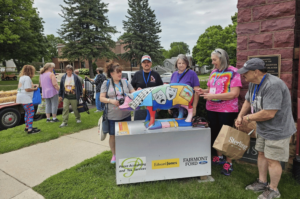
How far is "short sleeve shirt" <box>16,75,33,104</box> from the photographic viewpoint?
4.91m

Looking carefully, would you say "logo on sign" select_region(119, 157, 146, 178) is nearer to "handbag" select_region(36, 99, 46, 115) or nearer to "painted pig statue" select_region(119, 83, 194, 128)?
"painted pig statue" select_region(119, 83, 194, 128)

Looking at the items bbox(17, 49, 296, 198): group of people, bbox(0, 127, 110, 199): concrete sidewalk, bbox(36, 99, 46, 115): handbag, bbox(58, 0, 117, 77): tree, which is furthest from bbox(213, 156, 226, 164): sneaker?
bbox(58, 0, 117, 77): tree

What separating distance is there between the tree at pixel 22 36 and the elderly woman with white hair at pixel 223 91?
1996 centimetres

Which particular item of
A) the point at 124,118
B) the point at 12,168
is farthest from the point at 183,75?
the point at 12,168

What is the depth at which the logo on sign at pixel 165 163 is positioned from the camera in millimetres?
2832

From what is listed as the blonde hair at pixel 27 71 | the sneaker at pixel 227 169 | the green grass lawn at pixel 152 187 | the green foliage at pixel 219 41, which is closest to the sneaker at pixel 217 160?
the green grass lawn at pixel 152 187

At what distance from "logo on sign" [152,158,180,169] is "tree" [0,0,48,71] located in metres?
19.9

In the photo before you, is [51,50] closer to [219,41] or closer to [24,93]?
[219,41]

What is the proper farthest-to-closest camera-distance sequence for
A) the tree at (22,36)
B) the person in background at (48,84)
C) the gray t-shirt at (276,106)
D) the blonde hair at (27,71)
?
the tree at (22,36) < the person in background at (48,84) < the blonde hair at (27,71) < the gray t-shirt at (276,106)

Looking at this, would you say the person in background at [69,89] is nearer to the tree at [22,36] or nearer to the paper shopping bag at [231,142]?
the paper shopping bag at [231,142]

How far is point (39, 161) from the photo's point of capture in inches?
146

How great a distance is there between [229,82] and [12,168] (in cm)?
395

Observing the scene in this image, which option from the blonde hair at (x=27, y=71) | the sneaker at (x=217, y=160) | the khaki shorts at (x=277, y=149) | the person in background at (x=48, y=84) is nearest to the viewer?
the khaki shorts at (x=277, y=149)

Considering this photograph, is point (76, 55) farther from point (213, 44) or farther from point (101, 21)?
point (213, 44)
